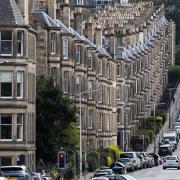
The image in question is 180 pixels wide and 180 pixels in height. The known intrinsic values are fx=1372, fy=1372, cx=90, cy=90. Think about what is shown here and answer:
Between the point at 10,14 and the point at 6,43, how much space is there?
82.6 inches

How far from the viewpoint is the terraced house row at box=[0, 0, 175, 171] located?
9700cm

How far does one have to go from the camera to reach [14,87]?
317 ft

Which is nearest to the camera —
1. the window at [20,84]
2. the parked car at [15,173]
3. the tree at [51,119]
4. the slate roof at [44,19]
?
the parked car at [15,173]

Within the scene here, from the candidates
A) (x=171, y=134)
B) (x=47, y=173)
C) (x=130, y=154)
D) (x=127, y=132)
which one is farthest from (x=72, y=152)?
(x=171, y=134)

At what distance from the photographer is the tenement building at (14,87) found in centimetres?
9656

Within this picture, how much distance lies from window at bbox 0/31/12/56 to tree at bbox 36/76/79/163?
29.9 ft

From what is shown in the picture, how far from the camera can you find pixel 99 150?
13562cm

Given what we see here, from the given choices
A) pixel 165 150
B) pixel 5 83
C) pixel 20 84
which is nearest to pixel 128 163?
pixel 20 84

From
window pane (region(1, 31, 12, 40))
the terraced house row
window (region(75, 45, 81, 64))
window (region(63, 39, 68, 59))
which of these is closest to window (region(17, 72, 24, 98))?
the terraced house row

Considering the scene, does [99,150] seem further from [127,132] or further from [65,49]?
[127,132]

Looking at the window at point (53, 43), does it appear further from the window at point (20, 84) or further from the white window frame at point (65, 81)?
the window at point (20, 84)

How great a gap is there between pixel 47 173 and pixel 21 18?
452 inches

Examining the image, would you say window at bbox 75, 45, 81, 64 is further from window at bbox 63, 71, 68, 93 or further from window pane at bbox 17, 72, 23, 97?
window pane at bbox 17, 72, 23, 97

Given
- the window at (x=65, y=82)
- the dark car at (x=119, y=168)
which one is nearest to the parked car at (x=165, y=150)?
the dark car at (x=119, y=168)
